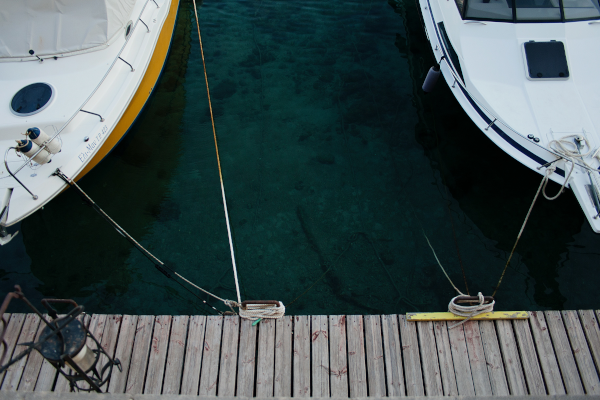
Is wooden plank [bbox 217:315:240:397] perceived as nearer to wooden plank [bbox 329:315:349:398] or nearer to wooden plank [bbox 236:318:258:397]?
wooden plank [bbox 236:318:258:397]

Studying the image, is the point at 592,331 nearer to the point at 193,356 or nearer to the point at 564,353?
the point at 564,353

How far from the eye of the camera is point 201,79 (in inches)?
311

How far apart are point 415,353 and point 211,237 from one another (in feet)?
10.6

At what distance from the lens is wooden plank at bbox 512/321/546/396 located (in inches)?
163

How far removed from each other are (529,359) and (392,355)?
1.44m

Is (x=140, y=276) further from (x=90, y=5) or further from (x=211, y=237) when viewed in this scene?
(x=90, y=5)

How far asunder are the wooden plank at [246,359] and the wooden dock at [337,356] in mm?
10

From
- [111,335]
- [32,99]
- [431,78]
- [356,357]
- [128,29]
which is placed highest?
[128,29]

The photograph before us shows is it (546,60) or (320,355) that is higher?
(546,60)

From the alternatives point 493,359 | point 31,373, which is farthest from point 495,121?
point 31,373

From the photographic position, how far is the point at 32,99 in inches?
237

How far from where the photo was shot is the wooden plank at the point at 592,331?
434 cm

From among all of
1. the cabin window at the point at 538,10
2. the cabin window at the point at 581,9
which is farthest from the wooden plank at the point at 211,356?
the cabin window at the point at 581,9

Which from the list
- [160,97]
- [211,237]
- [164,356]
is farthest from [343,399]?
[160,97]
